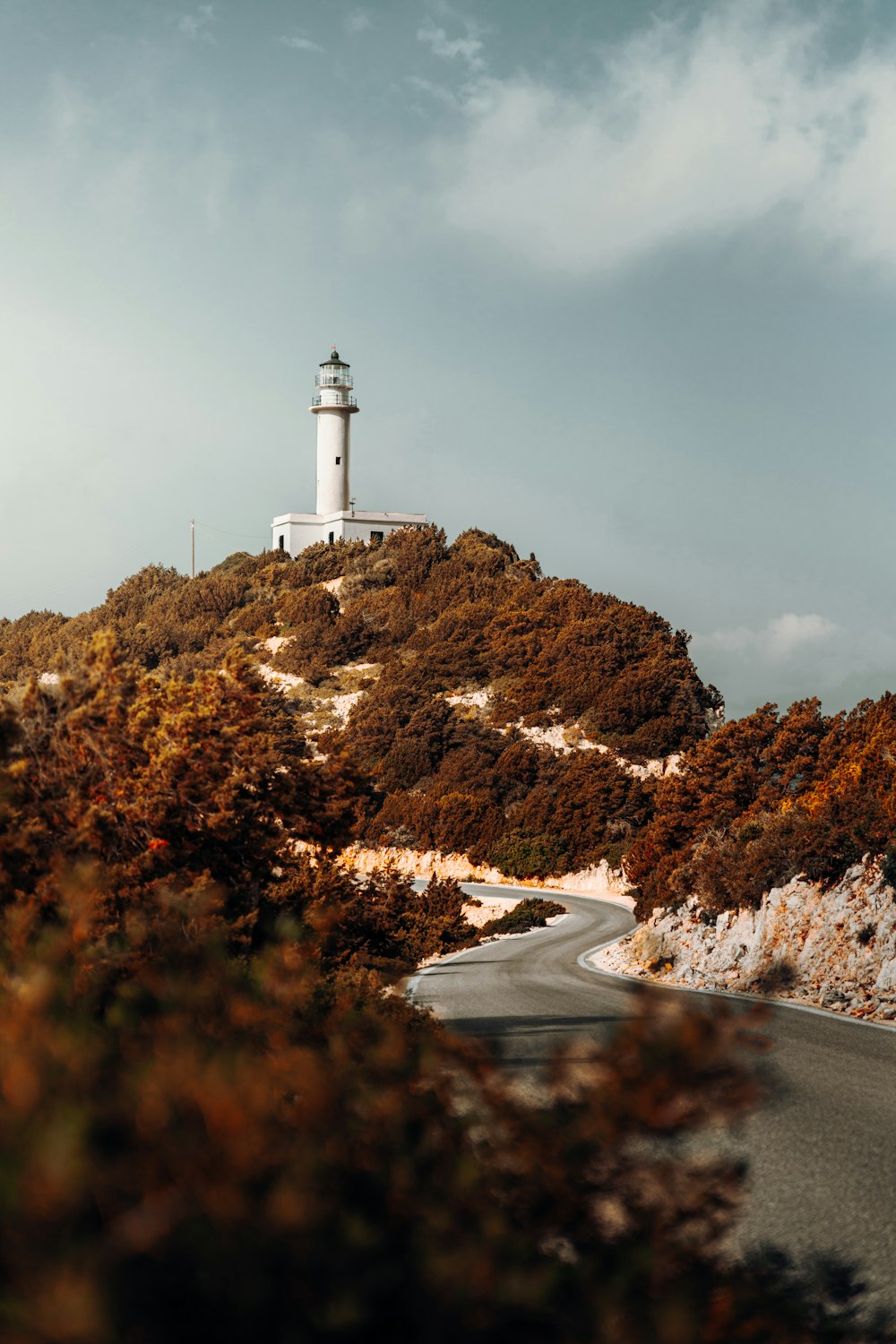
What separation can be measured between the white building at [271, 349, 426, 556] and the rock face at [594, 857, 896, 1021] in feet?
187

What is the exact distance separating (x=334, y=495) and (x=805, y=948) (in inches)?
2483

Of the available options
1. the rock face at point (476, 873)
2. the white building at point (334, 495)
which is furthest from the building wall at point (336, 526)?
the rock face at point (476, 873)

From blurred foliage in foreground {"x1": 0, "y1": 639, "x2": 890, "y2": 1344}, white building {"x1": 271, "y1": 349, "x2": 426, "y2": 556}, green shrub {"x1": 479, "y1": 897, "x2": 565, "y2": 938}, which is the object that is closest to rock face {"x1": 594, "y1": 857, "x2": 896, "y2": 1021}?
green shrub {"x1": 479, "y1": 897, "x2": 565, "y2": 938}

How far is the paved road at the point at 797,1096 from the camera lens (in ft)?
19.3

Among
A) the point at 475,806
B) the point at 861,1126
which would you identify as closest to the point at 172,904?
the point at 861,1126

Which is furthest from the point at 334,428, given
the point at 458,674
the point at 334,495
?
the point at 458,674

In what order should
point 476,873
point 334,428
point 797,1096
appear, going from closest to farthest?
point 797,1096 < point 476,873 < point 334,428

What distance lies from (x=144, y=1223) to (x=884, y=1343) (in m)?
3.47

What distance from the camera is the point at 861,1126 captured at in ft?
26.0

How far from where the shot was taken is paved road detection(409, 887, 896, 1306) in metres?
5.88

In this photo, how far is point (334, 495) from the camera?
75312 mm

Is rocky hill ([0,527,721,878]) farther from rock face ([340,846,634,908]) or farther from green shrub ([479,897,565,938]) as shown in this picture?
green shrub ([479,897,565,938])

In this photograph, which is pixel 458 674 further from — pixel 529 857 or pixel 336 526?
pixel 336 526

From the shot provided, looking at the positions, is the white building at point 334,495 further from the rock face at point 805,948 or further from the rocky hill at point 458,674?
the rock face at point 805,948
